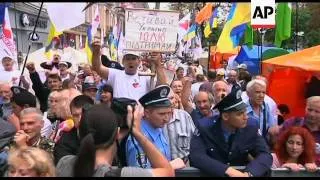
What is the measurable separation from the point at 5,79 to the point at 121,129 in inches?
225

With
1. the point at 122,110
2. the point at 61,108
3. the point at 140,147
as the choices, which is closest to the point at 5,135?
the point at 122,110

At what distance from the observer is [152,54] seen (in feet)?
22.3

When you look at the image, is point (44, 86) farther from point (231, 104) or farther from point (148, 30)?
point (231, 104)

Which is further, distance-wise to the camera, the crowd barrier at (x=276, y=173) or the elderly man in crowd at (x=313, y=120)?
the elderly man in crowd at (x=313, y=120)

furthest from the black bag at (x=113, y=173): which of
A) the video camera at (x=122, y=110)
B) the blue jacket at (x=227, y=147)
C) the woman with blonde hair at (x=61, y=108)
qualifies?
the woman with blonde hair at (x=61, y=108)

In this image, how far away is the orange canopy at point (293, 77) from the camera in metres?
7.91

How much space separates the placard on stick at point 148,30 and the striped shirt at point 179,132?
71.3 inches

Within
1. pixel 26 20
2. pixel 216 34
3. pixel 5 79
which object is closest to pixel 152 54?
pixel 5 79

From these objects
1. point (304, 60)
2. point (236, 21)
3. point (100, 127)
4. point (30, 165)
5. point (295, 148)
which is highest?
point (236, 21)

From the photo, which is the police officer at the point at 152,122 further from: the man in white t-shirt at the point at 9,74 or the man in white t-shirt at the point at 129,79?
the man in white t-shirt at the point at 9,74

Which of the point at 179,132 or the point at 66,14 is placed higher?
the point at 66,14

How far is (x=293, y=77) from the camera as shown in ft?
27.7

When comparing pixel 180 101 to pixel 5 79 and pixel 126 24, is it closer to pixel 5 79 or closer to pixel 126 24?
pixel 126 24

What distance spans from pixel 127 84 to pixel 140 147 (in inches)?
111
